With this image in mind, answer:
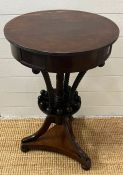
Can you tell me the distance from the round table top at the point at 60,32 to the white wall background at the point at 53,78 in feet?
0.65

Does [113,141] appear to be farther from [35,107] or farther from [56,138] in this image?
[35,107]

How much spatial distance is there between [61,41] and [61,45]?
0.03m

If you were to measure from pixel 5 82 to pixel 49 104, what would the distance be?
1.37 ft

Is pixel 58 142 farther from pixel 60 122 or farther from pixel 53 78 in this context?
pixel 53 78

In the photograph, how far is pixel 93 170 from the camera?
1399 mm

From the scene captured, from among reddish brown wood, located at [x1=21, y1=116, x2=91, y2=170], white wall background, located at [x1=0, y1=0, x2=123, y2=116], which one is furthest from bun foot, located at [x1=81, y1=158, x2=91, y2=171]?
white wall background, located at [x1=0, y1=0, x2=123, y2=116]

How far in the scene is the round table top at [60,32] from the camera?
97 cm

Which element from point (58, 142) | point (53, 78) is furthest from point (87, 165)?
point (53, 78)

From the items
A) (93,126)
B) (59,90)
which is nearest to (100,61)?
(59,90)

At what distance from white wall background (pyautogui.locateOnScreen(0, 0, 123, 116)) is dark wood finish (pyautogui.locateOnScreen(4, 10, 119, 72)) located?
26 cm

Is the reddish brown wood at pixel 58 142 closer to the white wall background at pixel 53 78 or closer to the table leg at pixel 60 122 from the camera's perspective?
the table leg at pixel 60 122

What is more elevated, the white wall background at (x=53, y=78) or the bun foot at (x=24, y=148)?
the white wall background at (x=53, y=78)

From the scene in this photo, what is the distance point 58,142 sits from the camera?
1.48m

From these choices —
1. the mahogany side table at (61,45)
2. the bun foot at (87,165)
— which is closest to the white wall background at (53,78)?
the mahogany side table at (61,45)
